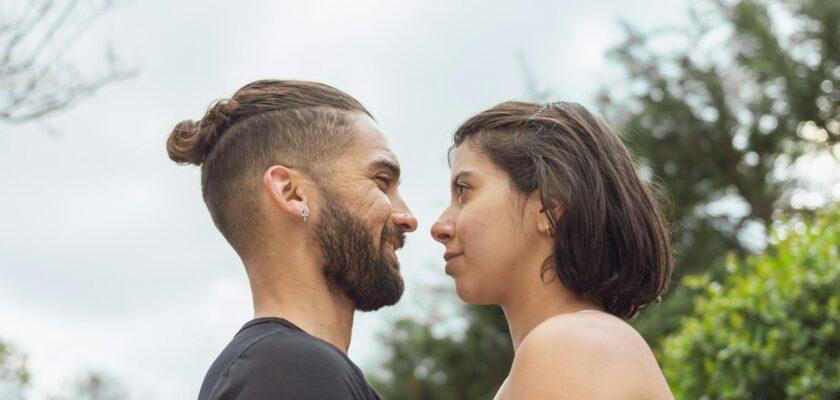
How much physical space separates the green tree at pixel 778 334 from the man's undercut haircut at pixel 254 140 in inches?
172

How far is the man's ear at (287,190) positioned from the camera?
2.71 meters

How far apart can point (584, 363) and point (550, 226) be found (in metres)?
0.54

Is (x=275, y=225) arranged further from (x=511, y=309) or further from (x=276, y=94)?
(x=511, y=309)

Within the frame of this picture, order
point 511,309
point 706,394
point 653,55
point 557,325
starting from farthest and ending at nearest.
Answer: point 653,55
point 706,394
point 511,309
point 557,325

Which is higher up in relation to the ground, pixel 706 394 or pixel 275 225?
pixel 275 225

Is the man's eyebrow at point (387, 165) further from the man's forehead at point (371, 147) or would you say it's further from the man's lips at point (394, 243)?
the man's lips at point (394, 243)

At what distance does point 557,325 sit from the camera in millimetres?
2551

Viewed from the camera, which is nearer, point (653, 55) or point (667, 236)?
point (667, 236)

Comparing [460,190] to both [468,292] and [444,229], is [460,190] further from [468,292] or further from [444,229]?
[468,292]

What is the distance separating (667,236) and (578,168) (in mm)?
397

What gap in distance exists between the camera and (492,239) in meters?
2.89

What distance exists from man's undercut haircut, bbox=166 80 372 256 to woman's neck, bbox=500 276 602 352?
705 mm

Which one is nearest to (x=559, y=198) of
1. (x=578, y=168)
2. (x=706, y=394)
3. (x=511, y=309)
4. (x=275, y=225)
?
(x=578, y=168)

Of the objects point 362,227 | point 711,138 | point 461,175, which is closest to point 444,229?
point 461,175
